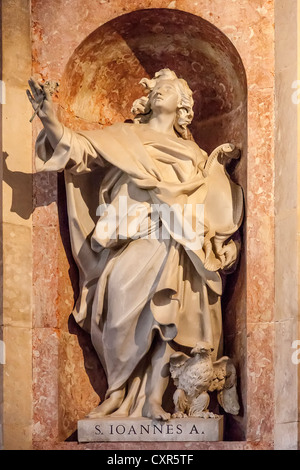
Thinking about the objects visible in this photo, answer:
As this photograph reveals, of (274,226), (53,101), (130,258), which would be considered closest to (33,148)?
(53,101)

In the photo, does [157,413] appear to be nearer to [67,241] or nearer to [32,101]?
[67,241]

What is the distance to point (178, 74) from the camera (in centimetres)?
1009

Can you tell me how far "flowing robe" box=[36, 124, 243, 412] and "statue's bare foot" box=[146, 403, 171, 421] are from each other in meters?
0.13

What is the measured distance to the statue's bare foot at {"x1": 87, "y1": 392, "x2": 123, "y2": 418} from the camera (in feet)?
30.3

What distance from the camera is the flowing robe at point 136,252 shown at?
927 cm

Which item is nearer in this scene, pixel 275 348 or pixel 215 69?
pixel 275 348

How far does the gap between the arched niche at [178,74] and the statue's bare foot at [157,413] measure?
525mm

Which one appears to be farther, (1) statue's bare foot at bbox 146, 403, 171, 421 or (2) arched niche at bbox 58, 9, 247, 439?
(2) arched niche at bbox 58, 9, 247, 439

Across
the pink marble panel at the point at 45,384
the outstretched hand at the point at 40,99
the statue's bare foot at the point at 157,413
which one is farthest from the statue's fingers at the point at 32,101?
the statue's bare foot at the point at 157,413

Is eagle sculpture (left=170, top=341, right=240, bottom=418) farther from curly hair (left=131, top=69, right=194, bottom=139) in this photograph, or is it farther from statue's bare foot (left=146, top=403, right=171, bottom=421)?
curly hair (left=131, top=69, right=194, bottom=139)

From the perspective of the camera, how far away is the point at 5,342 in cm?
927

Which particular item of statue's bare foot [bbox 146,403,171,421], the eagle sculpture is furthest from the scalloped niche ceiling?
statue's bare foot [bbox 146,403,171,421]
